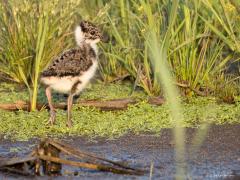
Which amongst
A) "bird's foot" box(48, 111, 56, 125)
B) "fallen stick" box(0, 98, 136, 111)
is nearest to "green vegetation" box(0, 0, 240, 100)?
"fallen stick" box(0, 98, 136, 111)

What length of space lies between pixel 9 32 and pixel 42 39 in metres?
1.60

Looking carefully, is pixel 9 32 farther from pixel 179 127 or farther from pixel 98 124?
pixel 179 127

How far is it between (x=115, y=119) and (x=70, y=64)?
0.73m

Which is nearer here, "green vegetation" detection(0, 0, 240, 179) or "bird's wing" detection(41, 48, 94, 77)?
"bird's wing" detection(41, 48, 94, 77)

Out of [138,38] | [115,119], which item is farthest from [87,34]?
[138,38]

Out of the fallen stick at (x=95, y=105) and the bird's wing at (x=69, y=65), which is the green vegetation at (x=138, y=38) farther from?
the bird's wing at (x=69, y=65)

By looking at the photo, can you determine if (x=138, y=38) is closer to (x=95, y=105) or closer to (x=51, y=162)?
(x=95, y=105)

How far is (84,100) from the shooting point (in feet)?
24.1

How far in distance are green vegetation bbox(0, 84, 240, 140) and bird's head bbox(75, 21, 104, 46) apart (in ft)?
2.42

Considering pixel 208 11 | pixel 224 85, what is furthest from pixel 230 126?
pixel 208 11

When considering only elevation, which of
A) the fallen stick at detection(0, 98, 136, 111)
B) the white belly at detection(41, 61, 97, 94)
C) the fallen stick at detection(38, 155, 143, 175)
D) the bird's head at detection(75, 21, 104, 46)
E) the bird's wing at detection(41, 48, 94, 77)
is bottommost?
the fallen stick at detection(38, 155, 143, 175)

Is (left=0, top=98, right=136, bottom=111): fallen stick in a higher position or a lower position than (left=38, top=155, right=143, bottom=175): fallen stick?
higher

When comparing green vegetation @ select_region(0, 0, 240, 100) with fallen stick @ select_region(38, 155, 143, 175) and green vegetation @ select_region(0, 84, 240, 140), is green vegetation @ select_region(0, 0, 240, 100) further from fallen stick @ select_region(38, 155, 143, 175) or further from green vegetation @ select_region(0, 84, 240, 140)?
fallen stick @ select_region(38, 155, 143, 175)

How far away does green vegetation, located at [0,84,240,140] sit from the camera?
6293 mm
